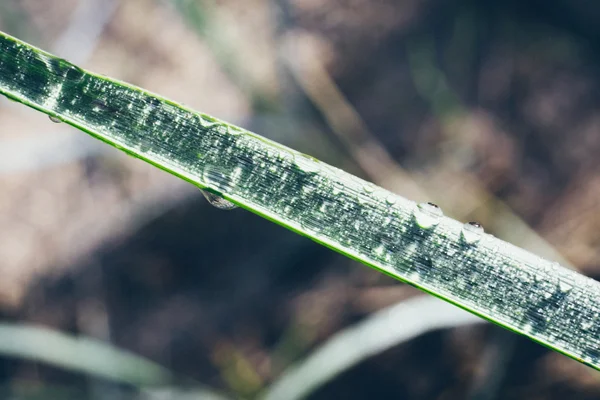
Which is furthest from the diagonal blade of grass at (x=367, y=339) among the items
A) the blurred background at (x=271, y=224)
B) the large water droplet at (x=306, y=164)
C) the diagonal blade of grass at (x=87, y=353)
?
the large water droplet at (x=306, y=164)

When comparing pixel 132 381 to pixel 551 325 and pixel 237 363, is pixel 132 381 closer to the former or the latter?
pixel 237 363

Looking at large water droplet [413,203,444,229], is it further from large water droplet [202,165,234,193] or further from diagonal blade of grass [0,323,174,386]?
diagonal blade of grass [0,323,174,386]

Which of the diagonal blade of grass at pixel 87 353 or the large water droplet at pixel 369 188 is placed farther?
the diagonal blade of grass at pixel 87 353

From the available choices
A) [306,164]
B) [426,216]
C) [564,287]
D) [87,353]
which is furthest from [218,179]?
[87,353]

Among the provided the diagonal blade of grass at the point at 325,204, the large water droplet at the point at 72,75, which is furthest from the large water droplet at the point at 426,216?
the large water droplet at the point at 72,75

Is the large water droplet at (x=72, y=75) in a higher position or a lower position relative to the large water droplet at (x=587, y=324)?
higher

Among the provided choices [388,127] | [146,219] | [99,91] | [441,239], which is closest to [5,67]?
[99,91]

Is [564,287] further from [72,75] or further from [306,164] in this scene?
[72,75]

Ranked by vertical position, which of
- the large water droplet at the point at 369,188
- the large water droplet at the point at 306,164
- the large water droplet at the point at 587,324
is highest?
the large water droplet at the point at 306,164

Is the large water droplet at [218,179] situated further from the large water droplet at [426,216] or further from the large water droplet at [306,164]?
the large water droplet at [426,216]

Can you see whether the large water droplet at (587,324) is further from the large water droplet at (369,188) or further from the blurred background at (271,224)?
the blurred background at (271,224)
